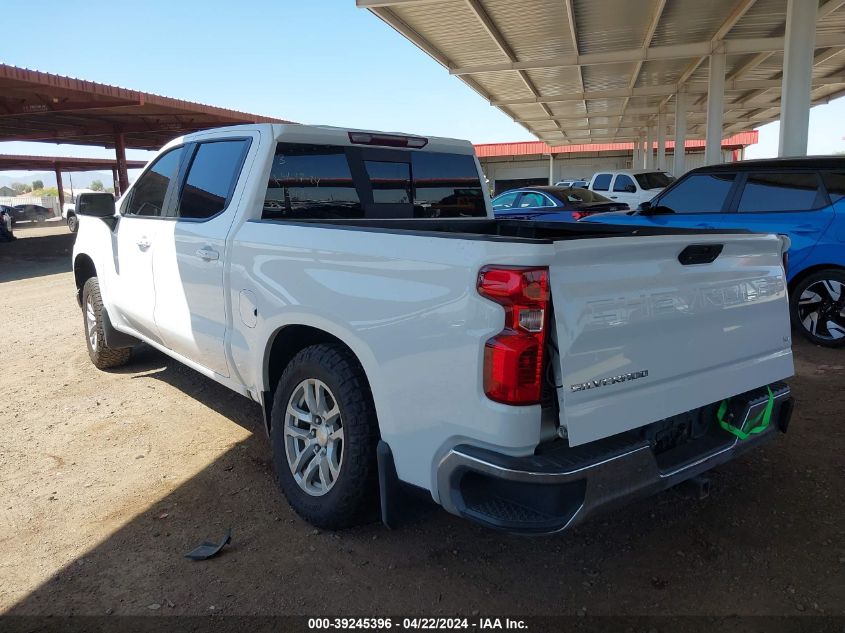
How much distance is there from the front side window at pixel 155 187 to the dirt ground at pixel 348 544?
5.29ft

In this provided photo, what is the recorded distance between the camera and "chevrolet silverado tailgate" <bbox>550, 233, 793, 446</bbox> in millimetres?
2197

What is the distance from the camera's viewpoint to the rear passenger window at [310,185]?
3643 mm

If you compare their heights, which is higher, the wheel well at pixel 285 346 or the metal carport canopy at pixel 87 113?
the metal carport canopy at pixel 87 113

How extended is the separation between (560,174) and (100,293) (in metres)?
45.0

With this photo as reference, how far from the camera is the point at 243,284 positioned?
11.1 feet

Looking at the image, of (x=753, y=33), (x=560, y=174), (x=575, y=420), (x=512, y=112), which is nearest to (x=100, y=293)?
(x=575, y=420)

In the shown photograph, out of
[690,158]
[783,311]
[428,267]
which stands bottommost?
[783,311]

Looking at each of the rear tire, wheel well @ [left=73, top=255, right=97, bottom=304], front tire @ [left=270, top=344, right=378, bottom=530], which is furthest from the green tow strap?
wheel well @ [left=73, top=255, right=97, bottom=304]

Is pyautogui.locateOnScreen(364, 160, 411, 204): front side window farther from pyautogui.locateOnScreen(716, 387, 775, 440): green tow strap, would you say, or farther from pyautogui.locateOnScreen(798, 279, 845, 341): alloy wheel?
pyautogui.locateOnScreen(798, 279, 845, 341): alloy wheel

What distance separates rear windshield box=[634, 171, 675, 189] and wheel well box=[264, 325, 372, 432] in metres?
15.1

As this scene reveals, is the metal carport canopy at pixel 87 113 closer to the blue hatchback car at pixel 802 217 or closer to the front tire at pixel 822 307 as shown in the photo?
the blue hatchback car at pixel 802 217

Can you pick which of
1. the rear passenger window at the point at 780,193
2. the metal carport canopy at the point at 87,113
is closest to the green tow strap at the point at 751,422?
the rear passenger window at the point at 780,193

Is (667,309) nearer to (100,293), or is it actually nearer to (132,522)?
(132,522)

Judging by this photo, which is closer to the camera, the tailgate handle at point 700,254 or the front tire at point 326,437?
the tailgate handle at point 700,254
